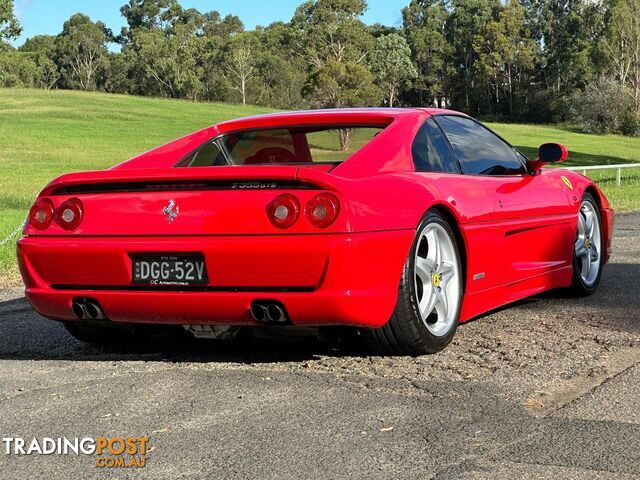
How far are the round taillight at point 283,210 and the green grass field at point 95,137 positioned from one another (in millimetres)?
8018

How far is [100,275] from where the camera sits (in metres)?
4.63

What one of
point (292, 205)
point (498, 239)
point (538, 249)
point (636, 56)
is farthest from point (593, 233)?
point (636, 56)

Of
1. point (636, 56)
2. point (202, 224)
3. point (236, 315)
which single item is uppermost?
point (636, 56)

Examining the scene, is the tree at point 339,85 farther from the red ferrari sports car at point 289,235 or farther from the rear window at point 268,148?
the red ferrari sports car at point 289,235

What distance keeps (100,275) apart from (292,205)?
107cm

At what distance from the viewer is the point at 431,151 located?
5.25 meters

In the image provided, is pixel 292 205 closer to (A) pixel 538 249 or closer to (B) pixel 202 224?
(B) pixel 202 224

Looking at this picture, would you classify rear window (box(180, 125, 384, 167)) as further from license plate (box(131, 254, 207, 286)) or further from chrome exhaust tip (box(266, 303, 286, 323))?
chrome exhaust tip (box(266, 303, 286, 323))

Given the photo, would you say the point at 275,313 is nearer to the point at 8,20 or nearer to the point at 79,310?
the point at 79,310

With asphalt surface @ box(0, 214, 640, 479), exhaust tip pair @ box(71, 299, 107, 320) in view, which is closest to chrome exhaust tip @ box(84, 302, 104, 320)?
exhaust tip pair @ box(71, 299, 107, 320)

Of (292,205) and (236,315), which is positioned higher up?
(292,205)

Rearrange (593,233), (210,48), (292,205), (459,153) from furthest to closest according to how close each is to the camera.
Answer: (210,48) < (593,233) < (459,153) < (292,205)

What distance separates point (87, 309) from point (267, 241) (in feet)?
3.50

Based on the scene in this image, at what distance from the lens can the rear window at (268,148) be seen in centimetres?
550
